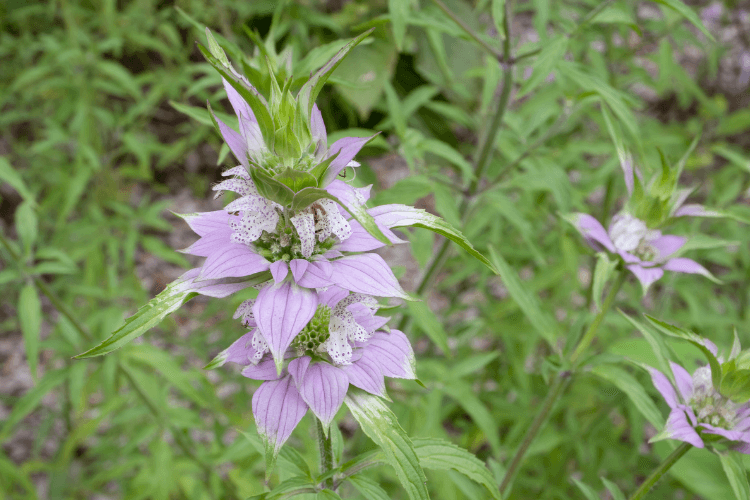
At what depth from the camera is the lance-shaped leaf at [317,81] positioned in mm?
569

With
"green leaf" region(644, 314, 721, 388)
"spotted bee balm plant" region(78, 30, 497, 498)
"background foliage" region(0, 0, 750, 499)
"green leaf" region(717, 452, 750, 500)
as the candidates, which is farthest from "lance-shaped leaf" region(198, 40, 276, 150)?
"green leaf" region(717, 452, 750, 500)

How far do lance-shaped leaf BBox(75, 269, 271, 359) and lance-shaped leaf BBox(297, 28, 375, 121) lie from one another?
23 cm

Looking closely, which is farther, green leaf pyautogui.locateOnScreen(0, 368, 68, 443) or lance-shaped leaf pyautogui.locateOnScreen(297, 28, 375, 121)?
green leaf pyautogui.locateOnScreen(0, 368, 68, 443)

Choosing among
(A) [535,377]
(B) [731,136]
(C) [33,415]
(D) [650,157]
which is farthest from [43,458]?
(B) [731,136]

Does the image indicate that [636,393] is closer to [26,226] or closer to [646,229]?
[646,229]

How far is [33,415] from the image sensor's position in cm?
310

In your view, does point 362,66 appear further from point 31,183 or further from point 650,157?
point 31,183

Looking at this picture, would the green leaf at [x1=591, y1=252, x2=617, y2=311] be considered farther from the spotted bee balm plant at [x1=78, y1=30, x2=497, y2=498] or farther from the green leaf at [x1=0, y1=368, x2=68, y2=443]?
the green leaf at [x1=0, y1=368, x2=68, y2=443]

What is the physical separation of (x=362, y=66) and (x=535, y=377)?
1829 mm

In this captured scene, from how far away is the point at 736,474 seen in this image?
92cm

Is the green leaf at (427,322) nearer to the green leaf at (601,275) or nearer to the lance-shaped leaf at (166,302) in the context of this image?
the green leaf at (601,275)

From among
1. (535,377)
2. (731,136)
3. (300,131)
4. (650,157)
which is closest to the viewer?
(300,131)

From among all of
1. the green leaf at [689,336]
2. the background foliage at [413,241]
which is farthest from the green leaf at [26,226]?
the green leaf at [689,336]

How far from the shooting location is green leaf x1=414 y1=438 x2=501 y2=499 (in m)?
0.89
